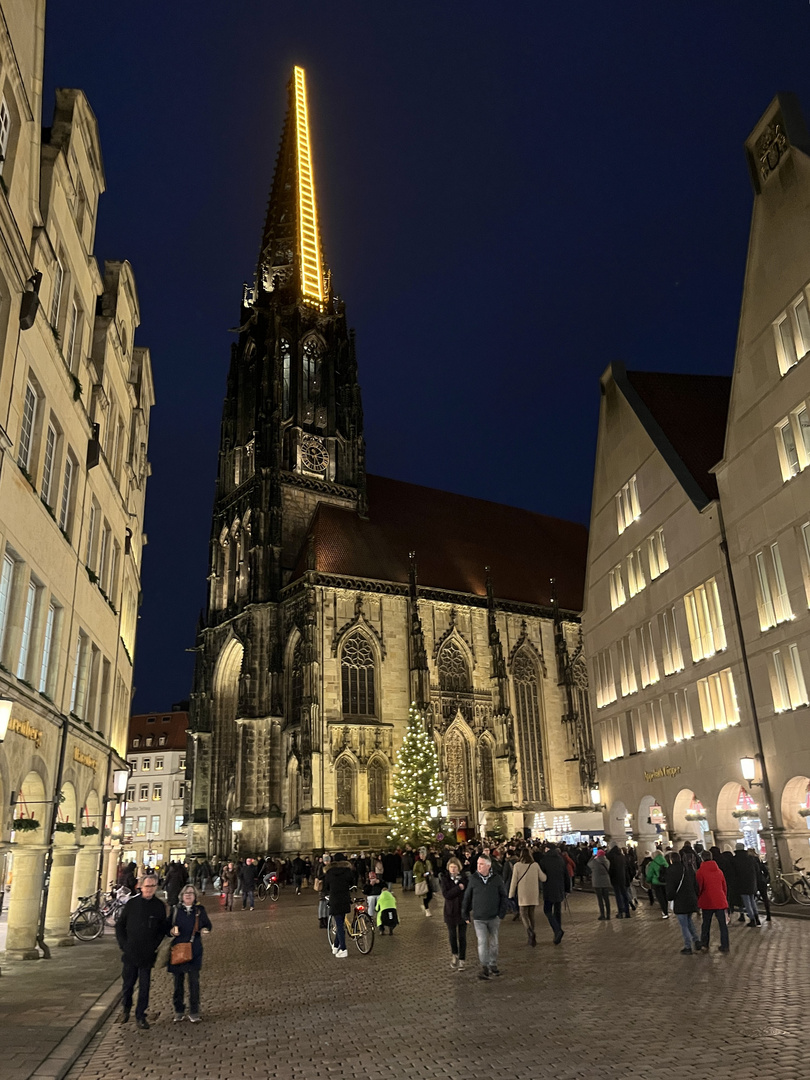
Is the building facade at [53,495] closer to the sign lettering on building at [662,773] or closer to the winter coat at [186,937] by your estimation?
the winter coat at [186,937]

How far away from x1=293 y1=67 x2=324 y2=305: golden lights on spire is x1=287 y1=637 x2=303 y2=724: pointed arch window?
97.3 ft

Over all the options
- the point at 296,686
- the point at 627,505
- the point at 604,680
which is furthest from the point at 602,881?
the point at 296,686

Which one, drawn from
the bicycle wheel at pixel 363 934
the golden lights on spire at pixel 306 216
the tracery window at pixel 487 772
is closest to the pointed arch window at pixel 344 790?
the tracery window at pixel 487 772

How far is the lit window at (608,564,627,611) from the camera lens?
30031 mm

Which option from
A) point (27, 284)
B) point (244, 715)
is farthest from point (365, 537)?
point (27, 284)

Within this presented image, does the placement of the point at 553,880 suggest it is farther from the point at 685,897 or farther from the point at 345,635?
the point at 345,635

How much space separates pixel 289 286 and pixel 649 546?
4541 centimetres

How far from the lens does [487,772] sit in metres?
50.2

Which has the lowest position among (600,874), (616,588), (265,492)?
(600,874)

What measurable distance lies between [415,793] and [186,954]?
1300 inches

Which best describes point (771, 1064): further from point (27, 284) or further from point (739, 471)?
point (739, 471)

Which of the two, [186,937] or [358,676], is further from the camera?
[358,676]

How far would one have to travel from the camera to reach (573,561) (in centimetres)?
6366

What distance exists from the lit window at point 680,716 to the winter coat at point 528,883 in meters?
11.5
